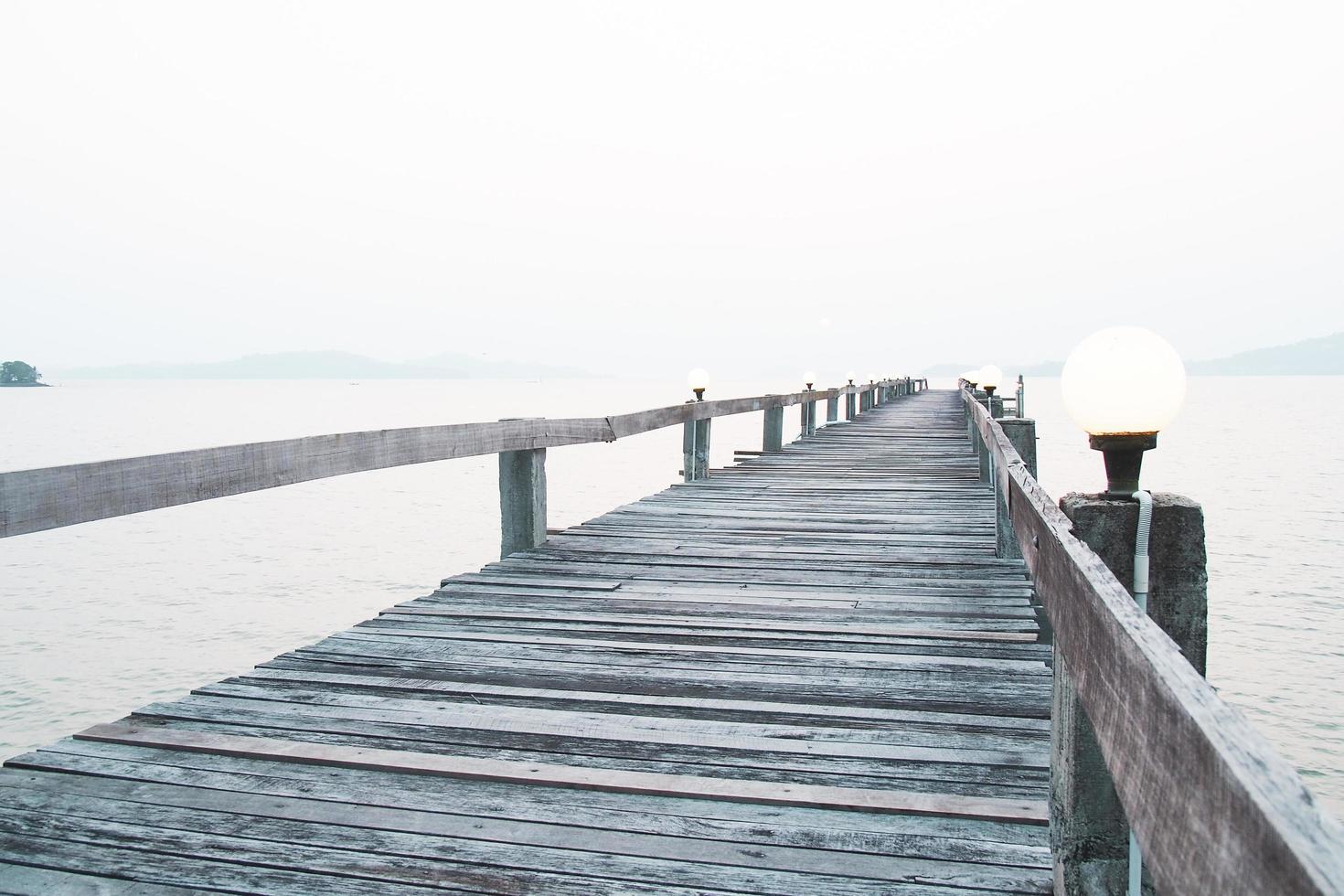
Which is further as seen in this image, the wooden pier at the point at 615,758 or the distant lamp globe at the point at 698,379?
the distant lamp globe at the point at 698,379

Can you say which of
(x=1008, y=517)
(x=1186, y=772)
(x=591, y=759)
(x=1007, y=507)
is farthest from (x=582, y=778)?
(x=1008, y=517)

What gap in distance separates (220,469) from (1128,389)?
2.88 m

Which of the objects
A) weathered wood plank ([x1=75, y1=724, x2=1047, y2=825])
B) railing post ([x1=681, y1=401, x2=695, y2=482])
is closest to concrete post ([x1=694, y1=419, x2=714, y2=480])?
railing post ([x1=681, y1=401, x2=695, y2=482])

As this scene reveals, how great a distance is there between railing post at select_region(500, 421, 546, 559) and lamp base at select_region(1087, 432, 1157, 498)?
165 inches

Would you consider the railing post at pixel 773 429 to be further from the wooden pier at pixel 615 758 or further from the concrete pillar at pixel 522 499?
the wooden pier at pixel 615 758

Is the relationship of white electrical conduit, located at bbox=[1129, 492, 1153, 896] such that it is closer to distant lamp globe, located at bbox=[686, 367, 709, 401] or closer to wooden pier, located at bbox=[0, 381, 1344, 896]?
wooden pier, located at bbox=[0, 381, 1344, 896]

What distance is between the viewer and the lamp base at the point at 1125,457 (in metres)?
2.02

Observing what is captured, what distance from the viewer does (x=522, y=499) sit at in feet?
20.2

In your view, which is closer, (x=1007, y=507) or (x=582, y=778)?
(x=582, y=778)

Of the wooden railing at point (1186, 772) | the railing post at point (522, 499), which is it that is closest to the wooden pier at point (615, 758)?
the wooden railing at point (1186, 772)

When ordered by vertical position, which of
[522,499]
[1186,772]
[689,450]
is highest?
[1186,772]

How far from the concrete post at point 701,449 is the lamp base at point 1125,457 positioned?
8330 mm

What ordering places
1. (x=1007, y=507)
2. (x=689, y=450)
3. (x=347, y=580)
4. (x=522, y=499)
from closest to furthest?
(x=1007, y=507)
(x=522, y=499)
(x=689, y=450)
(x=347, y=580)

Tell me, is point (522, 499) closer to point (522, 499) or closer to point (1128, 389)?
point (522, 499)
